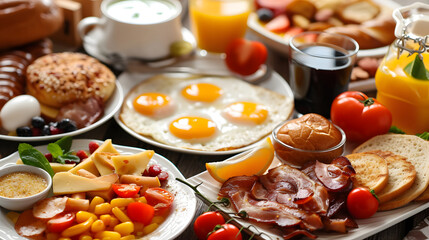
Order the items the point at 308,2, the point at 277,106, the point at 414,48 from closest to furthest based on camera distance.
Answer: the point at 414,48, the point at 277,106, the point at 308,2

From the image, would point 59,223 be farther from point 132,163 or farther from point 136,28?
point 136,28

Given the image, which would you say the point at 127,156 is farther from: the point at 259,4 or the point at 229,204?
the point at 259,4

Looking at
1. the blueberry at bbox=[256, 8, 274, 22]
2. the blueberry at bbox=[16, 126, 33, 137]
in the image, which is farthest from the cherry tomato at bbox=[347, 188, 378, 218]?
the blueberry at bbox=[256, 8, 274, 22]

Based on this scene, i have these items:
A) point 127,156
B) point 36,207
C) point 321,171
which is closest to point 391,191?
point 321,171

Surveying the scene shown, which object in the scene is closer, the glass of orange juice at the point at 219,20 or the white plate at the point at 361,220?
the white plate at the point at 361,220

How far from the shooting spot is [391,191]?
2.35m

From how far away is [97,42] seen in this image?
376 cm

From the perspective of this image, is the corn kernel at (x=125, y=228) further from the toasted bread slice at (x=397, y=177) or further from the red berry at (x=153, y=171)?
the toasted bread slice at (x=397, y=177)

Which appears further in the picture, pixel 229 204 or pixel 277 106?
pixel 277 106

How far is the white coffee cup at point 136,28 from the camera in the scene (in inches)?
140

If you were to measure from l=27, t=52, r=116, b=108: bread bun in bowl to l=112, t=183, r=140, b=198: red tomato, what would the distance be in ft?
3.16

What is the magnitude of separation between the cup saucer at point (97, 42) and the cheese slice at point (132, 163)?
1.39 meters

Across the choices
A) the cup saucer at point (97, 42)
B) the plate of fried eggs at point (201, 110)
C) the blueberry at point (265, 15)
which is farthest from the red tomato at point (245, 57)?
the blueberry at point (265, 15)

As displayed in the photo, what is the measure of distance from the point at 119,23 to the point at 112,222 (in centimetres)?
179
